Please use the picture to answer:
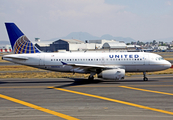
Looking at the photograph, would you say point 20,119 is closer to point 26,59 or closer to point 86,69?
point 86,69

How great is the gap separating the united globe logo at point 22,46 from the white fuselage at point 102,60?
120 centimetres

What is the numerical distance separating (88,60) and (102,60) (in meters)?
1.95

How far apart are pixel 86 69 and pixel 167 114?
16.6 metres

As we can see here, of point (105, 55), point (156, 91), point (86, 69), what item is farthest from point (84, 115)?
point (105, 55)

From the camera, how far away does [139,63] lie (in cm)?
2983

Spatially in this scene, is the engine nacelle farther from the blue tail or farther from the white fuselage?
the blue tail

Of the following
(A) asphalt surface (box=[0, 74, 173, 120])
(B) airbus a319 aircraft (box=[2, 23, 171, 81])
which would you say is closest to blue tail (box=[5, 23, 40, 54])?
(B) airbus a319 aircraft (box=[2, 23, 171, 81])

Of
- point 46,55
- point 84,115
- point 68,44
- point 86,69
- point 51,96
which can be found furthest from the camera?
point 68,44

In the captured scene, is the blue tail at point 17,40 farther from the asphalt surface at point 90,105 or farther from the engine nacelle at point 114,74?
the asphalt surface at point 90,105

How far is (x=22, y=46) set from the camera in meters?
32.4

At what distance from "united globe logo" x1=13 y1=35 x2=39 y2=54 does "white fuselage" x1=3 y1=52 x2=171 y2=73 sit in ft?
3.94

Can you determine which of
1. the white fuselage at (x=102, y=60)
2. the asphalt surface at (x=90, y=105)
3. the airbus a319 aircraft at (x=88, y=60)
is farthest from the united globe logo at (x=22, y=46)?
the asphalt surface at (x=90, y=105)

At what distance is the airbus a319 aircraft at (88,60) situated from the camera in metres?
29.7

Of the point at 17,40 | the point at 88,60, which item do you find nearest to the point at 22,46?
the point at 17,40
